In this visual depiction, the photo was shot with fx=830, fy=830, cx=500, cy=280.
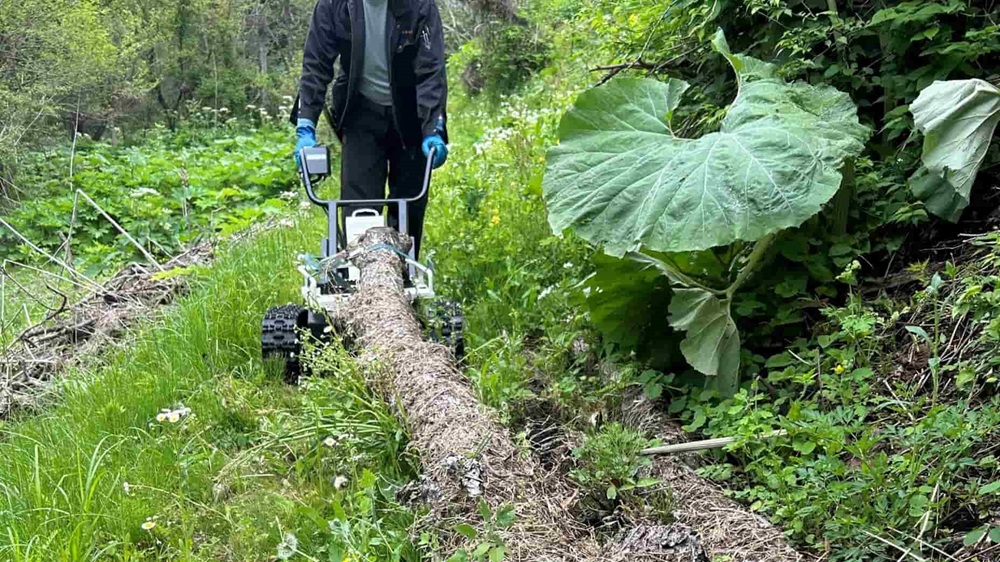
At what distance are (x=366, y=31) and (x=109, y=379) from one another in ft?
7.72

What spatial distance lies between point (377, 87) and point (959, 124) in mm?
3163

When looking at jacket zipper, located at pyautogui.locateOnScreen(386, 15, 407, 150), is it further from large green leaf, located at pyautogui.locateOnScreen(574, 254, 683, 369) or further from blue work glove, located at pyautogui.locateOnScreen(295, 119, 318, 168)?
large green leaf, located at pyautogui.locateOnScreen(574, 254, 683, 369)

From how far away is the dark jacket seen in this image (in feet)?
15.6

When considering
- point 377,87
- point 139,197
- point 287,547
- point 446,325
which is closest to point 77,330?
point 377,87

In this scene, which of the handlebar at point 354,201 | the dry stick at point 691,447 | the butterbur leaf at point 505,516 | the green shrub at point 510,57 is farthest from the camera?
the green shrub at point 510,57

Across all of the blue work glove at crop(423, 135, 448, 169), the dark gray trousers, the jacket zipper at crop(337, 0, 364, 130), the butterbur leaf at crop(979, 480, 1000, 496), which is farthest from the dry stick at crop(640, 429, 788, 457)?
the jacket zipper at crop(337, 0, 364, 130)

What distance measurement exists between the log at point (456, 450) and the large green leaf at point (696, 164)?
0.73m

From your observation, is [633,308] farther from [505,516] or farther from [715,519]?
[505,516]

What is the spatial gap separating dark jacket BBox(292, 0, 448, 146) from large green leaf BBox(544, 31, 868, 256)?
1.60 m

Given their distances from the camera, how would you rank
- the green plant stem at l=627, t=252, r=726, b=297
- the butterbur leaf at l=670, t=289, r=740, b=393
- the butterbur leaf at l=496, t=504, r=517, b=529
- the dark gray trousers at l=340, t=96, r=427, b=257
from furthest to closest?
1. the dark gray trousers at l=340, t=96, r=427, b=257
2. the green plant stem at l=627, t=252, r=726, b=297
3. the butterbur leaf at l=670, t=289, r=740, b=393
4. the butterbur leaf at l=496, t=504, r=517, b=529

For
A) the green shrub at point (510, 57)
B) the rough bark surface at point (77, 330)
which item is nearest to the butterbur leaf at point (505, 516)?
the rough bark surface at point (77, 330)

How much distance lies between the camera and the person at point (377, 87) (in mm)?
4770

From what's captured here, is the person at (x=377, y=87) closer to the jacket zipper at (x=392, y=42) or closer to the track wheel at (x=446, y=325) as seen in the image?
the jacket zipper at (x=392, y=42)

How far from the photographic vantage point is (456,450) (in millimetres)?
2553
